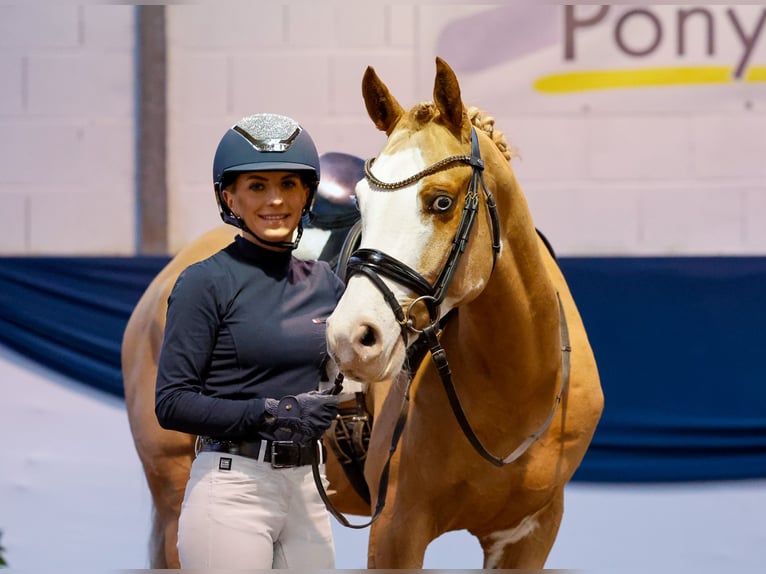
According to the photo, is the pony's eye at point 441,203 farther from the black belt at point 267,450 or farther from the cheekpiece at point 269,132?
the black belt at point 267,450

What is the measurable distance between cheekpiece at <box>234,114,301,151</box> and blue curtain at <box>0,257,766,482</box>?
2225mm

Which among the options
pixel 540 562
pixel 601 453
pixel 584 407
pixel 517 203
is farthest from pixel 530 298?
pixel 601 453

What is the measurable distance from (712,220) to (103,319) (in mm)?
2468

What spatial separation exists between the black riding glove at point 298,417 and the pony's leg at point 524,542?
0.92m

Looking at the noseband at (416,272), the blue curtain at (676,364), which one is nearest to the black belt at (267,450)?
the noseband at (416,272)

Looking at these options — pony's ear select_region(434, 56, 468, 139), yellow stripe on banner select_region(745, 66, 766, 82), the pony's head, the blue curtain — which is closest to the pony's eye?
the pony's head

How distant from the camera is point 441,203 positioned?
1.99 m

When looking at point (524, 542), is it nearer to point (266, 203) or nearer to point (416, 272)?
point (416, 272)

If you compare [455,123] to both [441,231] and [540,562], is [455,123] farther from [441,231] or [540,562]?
[540,562]

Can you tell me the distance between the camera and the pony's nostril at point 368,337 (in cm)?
184

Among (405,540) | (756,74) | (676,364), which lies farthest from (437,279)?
(756,74)

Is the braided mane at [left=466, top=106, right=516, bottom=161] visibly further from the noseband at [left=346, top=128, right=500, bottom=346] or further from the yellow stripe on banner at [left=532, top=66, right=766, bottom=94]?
the yellow stripe on banner at [left=532, top=66, right=766, bottom=94]

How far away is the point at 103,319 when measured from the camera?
422 cm

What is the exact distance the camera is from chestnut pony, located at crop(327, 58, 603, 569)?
6.37 ft
